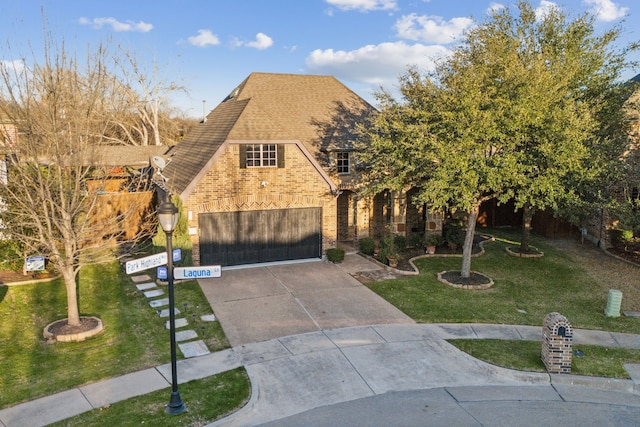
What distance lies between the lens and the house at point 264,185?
57.2 feet

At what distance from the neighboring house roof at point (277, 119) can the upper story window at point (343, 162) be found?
0.55m

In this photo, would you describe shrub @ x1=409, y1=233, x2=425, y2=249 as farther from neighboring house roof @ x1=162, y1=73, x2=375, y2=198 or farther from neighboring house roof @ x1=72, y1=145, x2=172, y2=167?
neighboring house roof @ x1=72, y1=145, x2=172, y2=167

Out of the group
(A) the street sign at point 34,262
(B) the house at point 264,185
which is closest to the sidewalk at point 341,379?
(A) the street sign at point 34,262

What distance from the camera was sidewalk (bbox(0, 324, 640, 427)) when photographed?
28.5 feet

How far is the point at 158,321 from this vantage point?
1255cm

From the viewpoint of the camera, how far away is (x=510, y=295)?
1555cm

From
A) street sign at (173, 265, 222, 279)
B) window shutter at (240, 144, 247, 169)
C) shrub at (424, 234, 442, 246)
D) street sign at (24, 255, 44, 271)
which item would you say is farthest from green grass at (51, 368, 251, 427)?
shrub at (424, 234, 442, 246)

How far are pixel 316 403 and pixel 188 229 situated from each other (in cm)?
984

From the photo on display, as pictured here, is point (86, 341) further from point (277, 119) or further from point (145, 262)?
point (277, 119)

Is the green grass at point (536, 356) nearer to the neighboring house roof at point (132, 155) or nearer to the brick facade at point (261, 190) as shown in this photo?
the brick facade at point (261, 190)

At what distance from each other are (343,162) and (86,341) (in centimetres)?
1284

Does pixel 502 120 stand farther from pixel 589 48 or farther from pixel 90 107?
pixel 90 107

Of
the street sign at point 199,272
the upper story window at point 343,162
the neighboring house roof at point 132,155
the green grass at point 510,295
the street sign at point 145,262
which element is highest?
the neighboring house roof at point 132,155

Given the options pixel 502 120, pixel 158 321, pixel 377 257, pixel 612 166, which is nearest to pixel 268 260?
pixel 377 257
